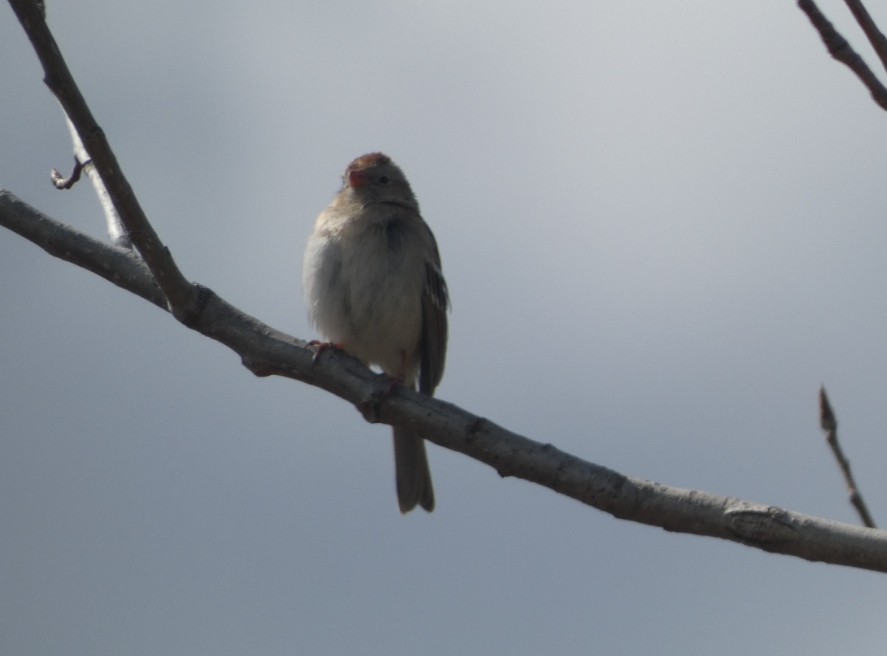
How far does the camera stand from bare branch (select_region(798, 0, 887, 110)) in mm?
2207

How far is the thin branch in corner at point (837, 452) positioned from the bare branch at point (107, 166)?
1.98 m

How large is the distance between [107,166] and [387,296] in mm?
3062

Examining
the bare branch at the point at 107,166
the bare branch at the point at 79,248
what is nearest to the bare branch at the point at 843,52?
the bare branch at the point at 107,166

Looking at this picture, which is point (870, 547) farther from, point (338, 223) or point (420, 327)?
point (338, 223)

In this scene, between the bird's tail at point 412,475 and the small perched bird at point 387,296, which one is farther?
the bird's tail at point 412,475

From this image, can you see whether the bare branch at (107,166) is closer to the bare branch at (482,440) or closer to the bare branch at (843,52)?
the bare branch at (482,440)

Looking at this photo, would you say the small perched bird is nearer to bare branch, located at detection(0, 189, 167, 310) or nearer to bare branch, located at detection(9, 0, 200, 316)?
bare branch, located at detection(0, 189, 167, 310)

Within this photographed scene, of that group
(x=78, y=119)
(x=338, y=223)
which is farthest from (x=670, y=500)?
(x=338, y=223)

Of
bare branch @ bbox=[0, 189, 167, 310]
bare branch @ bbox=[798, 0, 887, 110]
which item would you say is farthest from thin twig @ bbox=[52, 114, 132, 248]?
bare branch @ bbox=[798, 0, 887, 110]

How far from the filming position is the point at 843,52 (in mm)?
2246

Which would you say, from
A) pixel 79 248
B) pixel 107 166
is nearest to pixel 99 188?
pixel 79 248

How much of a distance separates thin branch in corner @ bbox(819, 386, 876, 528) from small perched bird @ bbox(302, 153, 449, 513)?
3317mm

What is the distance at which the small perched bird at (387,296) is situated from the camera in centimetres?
650

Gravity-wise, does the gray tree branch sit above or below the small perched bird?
below
